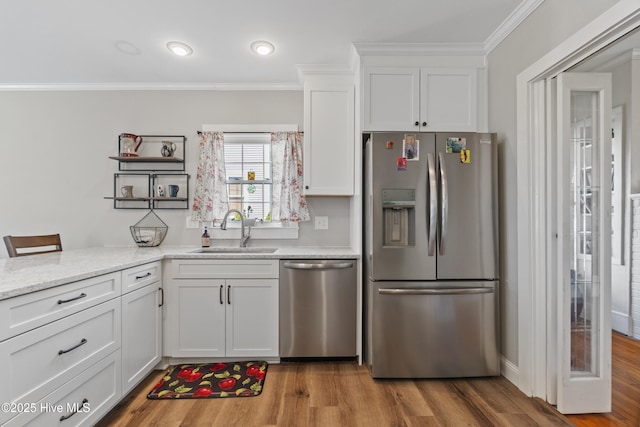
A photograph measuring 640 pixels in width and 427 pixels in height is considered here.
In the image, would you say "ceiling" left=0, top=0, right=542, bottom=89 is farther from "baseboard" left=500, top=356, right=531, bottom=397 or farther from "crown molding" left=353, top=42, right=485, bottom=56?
"baseboard" left=500, top=356, right=531, bottom=397

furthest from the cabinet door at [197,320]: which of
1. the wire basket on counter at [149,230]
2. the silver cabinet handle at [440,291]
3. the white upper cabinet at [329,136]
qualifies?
the silver cabinet handle at [440,291]

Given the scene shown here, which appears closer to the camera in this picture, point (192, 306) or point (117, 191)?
point (192, 306)

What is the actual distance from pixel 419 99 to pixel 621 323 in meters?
2.77

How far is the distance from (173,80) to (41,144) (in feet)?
4.94

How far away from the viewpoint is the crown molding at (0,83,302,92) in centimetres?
292

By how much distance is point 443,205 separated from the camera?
2.00 metres

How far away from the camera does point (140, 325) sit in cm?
199

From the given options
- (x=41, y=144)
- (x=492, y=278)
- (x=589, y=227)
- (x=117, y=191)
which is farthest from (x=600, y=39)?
(x=41, y=144)

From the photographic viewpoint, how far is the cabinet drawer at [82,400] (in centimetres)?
123

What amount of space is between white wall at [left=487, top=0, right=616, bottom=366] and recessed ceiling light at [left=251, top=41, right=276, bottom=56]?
1.75 meters

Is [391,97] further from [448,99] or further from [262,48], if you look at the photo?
[262,48]

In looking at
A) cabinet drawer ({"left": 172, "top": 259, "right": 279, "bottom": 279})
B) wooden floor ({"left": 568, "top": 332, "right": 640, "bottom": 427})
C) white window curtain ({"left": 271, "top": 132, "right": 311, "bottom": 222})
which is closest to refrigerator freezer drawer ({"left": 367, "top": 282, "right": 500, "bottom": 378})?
wooden floor ({"left": 568, "top": 332, "right": 640, "bottom": 427})

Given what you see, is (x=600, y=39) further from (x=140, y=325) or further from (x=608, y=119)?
(x=140, y=325)

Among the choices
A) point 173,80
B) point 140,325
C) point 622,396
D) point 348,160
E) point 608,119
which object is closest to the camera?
point 608,119
